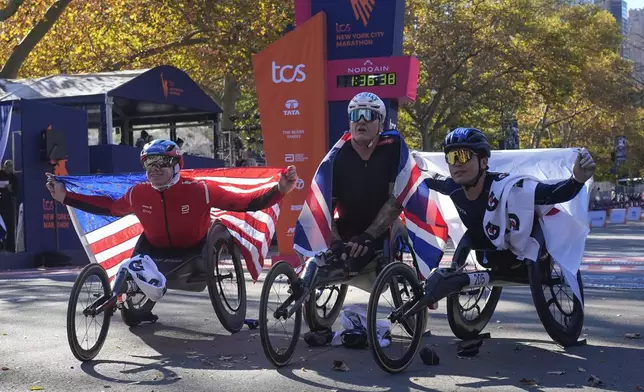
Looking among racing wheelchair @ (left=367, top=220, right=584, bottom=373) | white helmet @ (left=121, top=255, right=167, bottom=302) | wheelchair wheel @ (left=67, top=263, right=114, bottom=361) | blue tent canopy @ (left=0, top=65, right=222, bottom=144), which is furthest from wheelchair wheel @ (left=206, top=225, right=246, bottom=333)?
blue tent canopy @ (left=0, top=65, right=222, bottom=144)

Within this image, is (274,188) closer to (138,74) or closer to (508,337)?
(508,337)

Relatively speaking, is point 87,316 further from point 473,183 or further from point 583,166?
point 583,166

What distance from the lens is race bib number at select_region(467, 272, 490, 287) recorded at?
694cm

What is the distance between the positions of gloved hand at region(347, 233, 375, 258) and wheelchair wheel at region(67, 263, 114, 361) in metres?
1.80

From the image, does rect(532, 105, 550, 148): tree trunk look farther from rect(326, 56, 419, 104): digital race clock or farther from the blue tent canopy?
rect(326, 56, 419, 104): digital race clock

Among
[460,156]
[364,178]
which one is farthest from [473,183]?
[364,178]

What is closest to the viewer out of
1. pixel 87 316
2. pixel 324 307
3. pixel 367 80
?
pixel 87 316

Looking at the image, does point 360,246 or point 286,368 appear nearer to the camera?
point 286,368

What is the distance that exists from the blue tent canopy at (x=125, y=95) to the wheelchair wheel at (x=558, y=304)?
48.4ft

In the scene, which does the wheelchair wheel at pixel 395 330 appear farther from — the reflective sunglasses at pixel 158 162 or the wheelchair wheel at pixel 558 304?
the reflective sunglasses at pixel 158 162

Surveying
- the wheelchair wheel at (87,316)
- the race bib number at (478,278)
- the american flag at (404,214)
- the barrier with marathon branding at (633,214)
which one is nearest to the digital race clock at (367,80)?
the american flag at (404,214)

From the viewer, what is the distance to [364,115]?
7.48m

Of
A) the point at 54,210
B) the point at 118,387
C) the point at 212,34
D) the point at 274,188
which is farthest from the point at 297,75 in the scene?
the point at 212,34

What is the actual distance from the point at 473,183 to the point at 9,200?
13.3m
